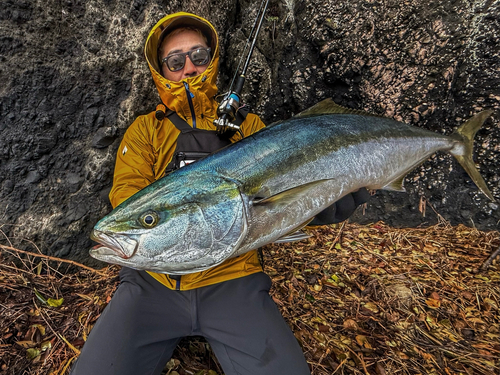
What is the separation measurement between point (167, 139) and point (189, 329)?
146 cm

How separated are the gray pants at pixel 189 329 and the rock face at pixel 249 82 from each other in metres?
1.32

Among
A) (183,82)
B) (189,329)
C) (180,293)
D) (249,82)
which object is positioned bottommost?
(189,329)

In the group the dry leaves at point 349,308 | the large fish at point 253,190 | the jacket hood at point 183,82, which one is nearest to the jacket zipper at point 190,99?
the jacket hood at point 183,82

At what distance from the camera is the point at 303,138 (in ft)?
5.55

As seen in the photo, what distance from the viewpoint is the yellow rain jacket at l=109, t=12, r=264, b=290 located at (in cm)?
190

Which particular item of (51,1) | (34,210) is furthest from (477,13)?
(34,210)

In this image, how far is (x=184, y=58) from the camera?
89.5 inches

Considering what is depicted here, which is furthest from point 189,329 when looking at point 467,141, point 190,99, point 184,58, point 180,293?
point 467,141

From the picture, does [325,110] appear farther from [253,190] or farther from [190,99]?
[190,99]

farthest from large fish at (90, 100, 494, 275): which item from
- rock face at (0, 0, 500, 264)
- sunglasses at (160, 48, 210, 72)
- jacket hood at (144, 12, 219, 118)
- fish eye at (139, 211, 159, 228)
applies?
rock face at (0, 0, 500, 264)

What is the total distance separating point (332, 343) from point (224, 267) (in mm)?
1038

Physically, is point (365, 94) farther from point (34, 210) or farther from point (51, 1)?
point (34, 210)

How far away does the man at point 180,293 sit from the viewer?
1.61 metres

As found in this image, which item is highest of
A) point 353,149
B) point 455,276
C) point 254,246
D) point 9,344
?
point 353,149
